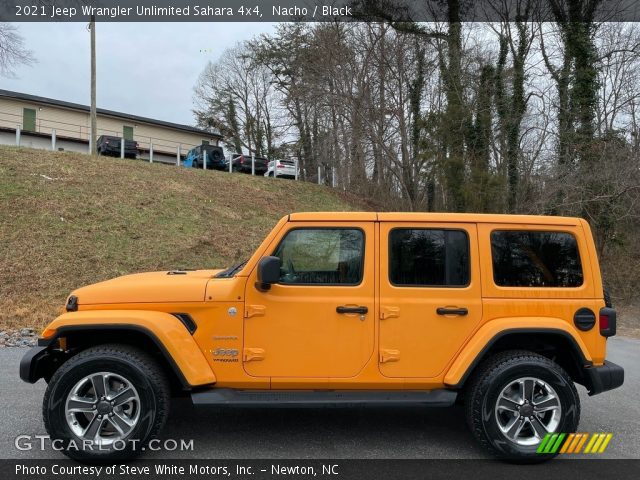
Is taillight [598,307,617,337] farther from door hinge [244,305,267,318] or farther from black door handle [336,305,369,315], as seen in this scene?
door hinge [244,305,267,318]

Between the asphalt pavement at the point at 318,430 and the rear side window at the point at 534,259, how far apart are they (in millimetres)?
1390

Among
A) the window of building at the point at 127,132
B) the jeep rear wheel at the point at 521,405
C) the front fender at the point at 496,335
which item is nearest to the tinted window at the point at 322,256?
the front fender at the point at 496,335

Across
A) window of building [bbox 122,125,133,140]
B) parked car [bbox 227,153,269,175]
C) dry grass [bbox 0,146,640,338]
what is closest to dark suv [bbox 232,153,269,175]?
parked car [bbox 227,153,269,175]

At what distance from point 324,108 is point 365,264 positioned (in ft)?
66.5

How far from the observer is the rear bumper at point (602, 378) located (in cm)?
380

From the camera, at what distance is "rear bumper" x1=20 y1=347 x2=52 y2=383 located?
3.66 meters

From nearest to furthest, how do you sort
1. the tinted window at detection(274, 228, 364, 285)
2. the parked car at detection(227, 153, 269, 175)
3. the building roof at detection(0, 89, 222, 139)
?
the tinted window at detection(274, 228, 364, 285) < the parked car at detection(227, 153, 269, 175) < the building roof at detection(0, 89, 222, 139)

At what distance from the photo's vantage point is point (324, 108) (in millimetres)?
23078

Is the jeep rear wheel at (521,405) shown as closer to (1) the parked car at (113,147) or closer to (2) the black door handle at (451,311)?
(2) the black door handle at (451,311)

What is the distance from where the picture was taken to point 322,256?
394cm

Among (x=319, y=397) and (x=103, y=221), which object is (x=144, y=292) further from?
(x=103, y=221)

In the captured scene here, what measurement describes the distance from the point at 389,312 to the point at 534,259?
1.28 m

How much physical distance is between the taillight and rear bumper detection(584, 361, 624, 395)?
0.28 meters

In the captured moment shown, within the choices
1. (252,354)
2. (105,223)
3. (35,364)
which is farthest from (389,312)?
(105,223)
